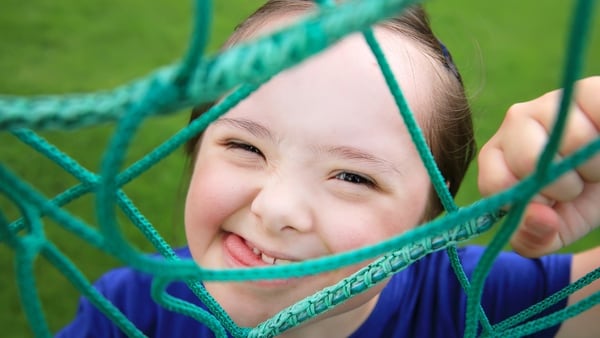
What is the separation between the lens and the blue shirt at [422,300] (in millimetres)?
767

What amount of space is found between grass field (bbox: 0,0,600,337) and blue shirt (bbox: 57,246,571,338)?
41 cm

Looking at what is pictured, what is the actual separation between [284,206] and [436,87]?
221 mm

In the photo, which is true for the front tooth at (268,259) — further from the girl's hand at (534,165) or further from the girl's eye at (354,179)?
the girl's hand at (534,165)

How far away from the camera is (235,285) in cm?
64

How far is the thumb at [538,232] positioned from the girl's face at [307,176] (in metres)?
0.15

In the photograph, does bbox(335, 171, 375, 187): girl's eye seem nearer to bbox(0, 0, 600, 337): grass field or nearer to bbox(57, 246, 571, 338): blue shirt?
bbox(57, 246, 571, 338): blue shirt

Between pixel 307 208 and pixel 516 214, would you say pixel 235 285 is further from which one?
pixel 516 214

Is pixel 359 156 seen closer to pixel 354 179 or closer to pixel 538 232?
pixel 354 179

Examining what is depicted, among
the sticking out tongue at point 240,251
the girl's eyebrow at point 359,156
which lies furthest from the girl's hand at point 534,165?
the sticking out tongue at point 240,251

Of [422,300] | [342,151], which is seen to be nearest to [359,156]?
[342,151]

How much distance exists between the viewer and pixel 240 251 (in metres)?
0.63

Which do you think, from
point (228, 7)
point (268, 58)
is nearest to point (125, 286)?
point (268, 58)

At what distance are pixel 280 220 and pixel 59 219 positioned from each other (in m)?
0.26

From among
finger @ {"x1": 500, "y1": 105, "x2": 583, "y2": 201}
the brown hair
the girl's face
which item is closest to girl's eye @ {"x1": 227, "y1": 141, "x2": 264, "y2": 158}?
the girl's face
